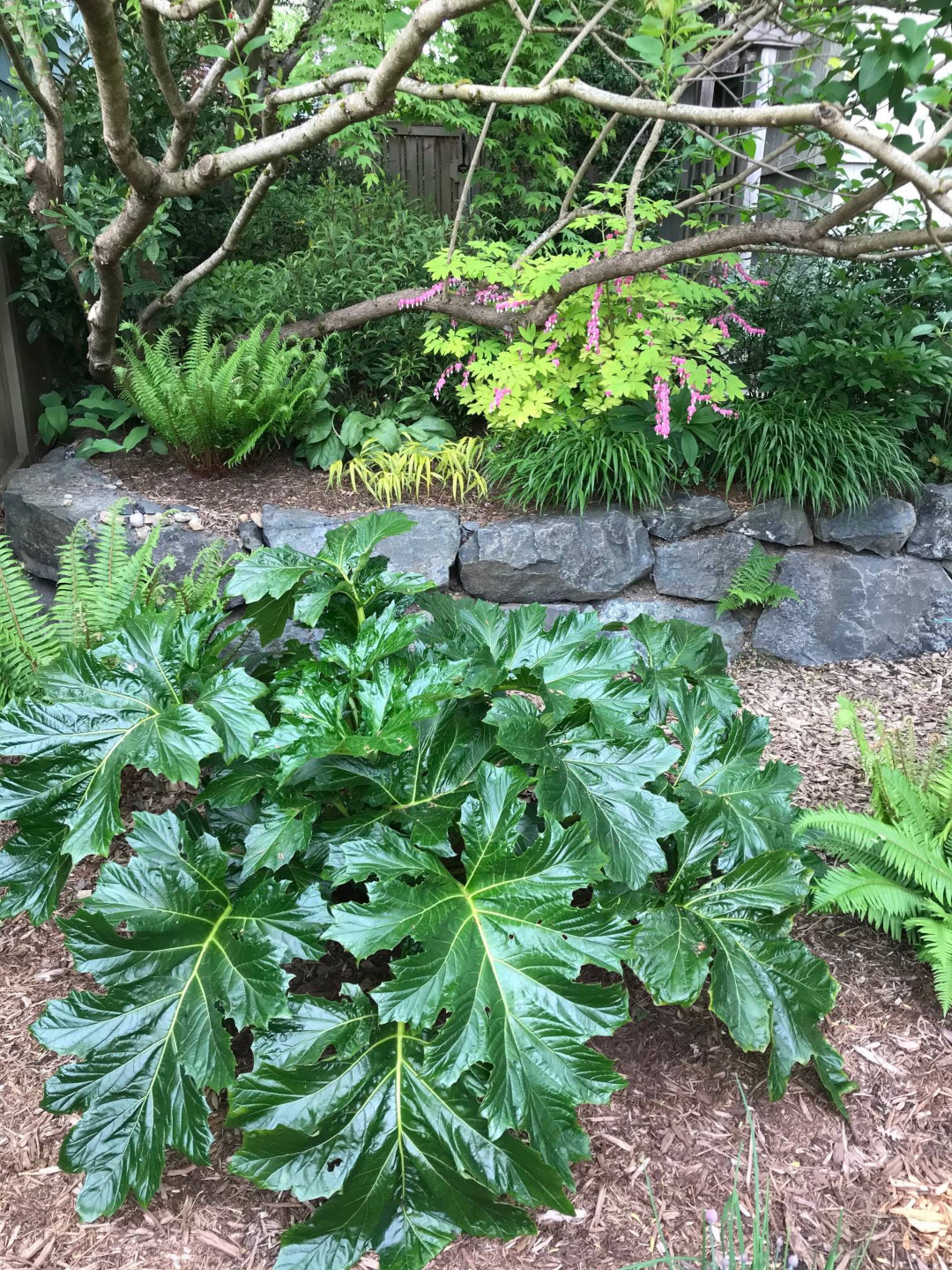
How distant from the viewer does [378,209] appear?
5406 millimetres

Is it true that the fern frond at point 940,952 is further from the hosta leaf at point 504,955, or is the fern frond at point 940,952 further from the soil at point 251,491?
the soil at point 251,491

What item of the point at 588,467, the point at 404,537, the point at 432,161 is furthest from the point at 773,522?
the point at 432,161

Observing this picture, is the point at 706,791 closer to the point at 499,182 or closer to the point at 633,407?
the point at 633,407

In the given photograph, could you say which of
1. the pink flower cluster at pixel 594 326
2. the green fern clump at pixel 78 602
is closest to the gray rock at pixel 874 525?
the pink flower cluster at pixel 594 326

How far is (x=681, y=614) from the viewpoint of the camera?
4.23m

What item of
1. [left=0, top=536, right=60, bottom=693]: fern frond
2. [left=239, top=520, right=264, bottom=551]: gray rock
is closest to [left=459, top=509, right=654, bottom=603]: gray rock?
[left=239, top=520, right=264, bottom=551]: gray rock

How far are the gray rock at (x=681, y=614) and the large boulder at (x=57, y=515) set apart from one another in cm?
191

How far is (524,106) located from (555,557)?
1.91 m

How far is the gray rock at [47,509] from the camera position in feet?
12.6

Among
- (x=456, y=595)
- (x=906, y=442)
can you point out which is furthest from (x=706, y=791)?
(x=906, y=442)

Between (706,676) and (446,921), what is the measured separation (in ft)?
3.77

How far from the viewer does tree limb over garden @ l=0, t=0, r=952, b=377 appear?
235 centimetres

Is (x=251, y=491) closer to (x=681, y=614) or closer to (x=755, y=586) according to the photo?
(x=681, y=614)

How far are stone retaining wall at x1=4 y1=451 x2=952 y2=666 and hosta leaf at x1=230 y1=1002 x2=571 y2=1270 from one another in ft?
8.39
